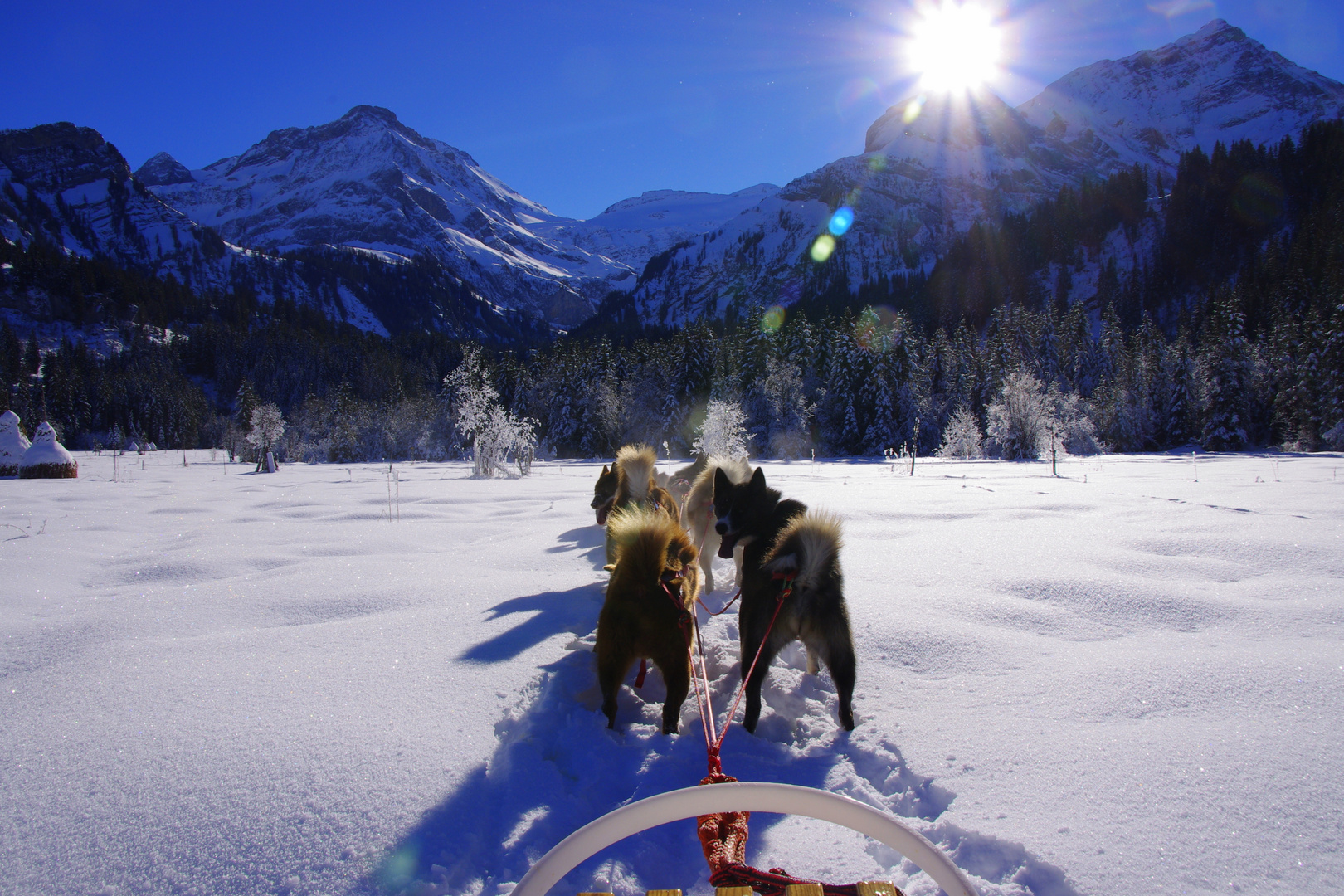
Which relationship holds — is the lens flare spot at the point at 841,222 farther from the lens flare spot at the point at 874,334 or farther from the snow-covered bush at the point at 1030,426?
the snow-covered bush at the point at 1030,426

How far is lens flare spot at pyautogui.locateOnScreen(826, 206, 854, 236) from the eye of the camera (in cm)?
16400

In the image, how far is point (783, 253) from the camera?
170 meters

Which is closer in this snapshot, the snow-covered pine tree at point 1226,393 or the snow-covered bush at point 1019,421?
the snow-covered bush at point 1019,421

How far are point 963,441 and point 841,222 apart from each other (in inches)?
5734

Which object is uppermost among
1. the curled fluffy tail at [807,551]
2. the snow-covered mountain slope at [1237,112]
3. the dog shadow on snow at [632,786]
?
the snow-covered mountain slope at [1237,112]

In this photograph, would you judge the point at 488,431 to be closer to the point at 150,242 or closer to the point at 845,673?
the point at 845,673

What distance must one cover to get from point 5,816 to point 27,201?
285 metres

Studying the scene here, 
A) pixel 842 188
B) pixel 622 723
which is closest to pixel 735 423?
pixel 622 723

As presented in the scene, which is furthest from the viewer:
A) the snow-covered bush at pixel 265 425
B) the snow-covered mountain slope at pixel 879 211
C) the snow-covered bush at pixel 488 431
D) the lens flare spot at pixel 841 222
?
the lens flare spot at pixel 841 222

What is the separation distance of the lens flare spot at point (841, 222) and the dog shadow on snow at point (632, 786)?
584ft

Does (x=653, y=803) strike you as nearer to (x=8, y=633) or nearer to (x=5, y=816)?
(x=5, y=816)

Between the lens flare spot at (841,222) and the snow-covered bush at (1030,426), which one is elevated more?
the lens flare spot at (841,222)

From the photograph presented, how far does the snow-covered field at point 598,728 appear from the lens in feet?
6.63

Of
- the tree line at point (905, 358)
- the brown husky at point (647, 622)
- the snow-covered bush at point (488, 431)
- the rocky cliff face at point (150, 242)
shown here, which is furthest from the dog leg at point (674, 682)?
the rocky cliff face at point (150, 242)
